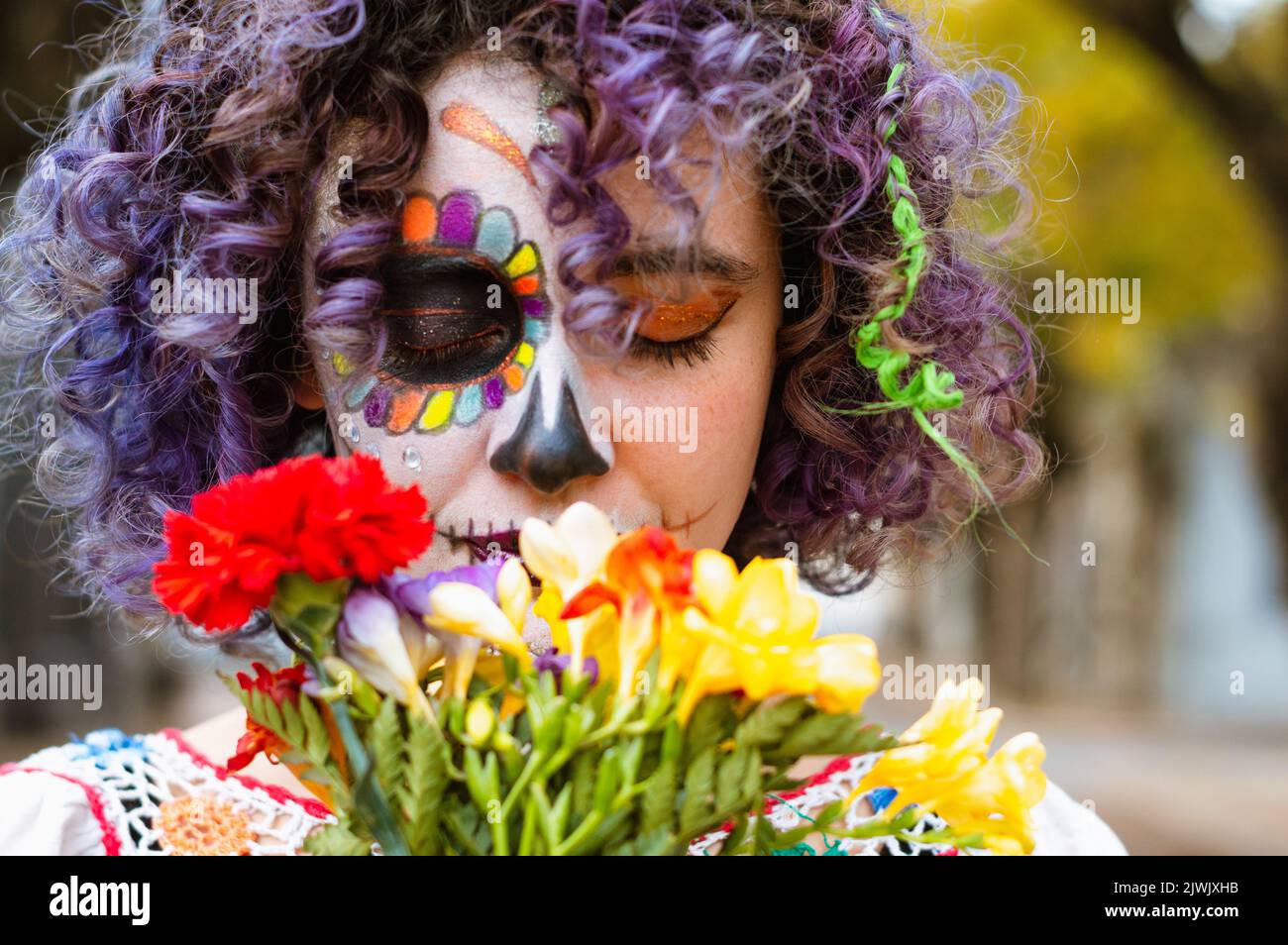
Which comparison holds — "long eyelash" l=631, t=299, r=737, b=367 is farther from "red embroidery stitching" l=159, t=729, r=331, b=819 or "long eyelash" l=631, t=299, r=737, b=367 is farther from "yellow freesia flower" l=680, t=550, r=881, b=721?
"red embroidery stitching" l=159, t=729, r=331, b=819

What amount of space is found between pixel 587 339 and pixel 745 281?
287 mm

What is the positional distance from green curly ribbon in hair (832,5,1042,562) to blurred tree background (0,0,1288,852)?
51 centimetres

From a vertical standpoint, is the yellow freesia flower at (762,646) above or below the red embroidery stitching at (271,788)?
above

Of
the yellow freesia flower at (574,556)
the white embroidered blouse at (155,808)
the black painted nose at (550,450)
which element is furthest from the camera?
the white embroidered blouse at (155,808)

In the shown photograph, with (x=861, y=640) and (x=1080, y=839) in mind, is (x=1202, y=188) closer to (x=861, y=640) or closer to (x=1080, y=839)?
(x=1080, y=839)

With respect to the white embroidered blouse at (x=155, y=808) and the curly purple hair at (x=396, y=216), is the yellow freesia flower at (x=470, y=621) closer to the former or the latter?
the curly purple hair at (x=396, y=216)

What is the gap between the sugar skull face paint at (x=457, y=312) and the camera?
5.86 ft

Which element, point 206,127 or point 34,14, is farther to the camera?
point 34,14

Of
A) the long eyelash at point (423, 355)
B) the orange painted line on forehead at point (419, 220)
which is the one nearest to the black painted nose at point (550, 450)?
the long eyelash at point (423, 355)

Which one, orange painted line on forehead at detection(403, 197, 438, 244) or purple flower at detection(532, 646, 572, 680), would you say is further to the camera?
orange painted line on forehead at detection(403, 197, 438, 244)

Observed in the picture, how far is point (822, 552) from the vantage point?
96.5 inches

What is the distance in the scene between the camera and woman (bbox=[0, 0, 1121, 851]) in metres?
1.78

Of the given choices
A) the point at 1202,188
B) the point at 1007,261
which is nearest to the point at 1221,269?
the point at 1202,188

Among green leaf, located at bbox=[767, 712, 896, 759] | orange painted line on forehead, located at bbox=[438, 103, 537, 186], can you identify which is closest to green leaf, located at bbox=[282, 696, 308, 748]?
green leaf, located at bbox=[767, 712, 896, 759]
